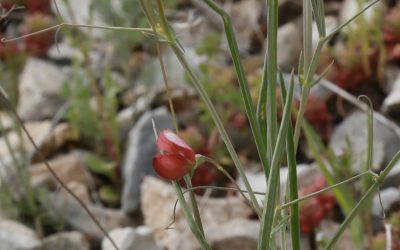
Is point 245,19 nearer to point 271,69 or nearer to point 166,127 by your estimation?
point 166,127

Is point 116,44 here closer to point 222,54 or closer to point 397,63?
point 222,54

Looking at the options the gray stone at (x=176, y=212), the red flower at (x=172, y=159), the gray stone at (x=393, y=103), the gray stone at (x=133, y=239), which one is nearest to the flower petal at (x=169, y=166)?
the red flower at (x=172, y=159)

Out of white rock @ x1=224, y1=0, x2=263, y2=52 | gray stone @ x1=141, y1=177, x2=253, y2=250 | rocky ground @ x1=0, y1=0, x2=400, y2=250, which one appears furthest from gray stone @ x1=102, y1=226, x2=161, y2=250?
white rock @ x1=224, y1=0, x2=263, y2=52

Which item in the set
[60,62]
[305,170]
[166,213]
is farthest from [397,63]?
[60,62]

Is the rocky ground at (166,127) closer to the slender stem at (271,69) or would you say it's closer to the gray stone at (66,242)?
the gray stone at (66,242)

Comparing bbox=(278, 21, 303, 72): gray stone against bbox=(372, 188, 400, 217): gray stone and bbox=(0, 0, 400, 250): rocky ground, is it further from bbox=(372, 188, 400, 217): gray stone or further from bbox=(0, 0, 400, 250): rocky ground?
bbox=(372, 188, 400, 217): gray stone

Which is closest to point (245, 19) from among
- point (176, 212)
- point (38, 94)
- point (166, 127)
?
point (166, 127)
